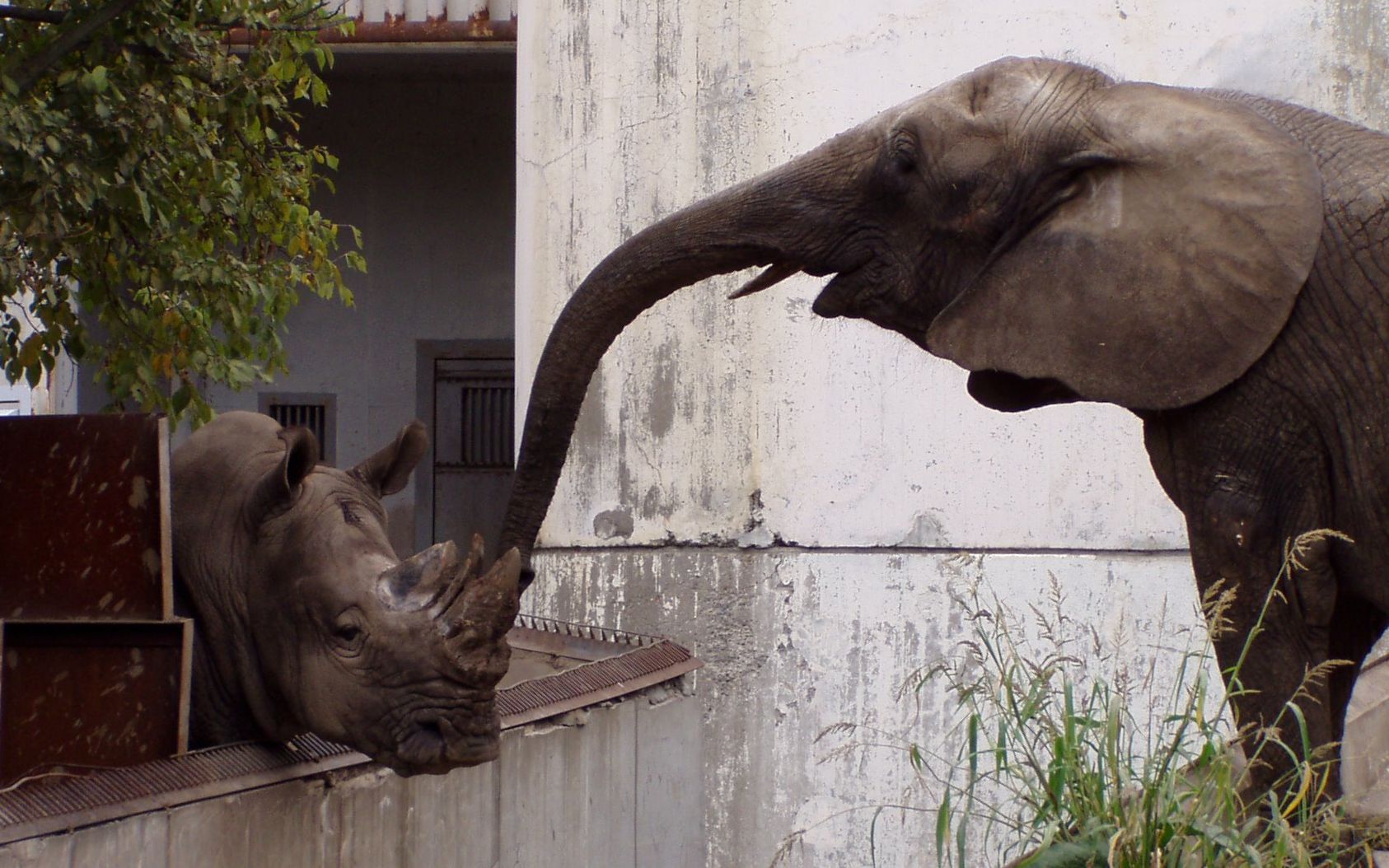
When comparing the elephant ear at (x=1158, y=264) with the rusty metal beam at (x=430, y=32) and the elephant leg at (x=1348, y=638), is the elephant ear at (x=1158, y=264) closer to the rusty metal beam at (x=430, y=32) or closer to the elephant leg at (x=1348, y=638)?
the elephant leg at (x=1348, y=638)

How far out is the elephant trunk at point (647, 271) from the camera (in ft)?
13.3

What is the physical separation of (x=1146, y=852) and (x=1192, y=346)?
115 centimetres

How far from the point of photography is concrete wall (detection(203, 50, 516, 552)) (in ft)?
36.2

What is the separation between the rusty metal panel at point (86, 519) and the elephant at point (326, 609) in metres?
0.23

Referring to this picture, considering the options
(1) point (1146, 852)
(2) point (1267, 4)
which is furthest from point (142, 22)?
(2) point (1267, 4)

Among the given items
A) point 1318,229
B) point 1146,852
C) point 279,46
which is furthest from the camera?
point 279,46

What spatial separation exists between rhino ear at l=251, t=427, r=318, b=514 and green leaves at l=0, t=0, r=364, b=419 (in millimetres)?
1401

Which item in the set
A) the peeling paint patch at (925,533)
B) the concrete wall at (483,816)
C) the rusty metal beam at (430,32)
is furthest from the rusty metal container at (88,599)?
the rusty metal beam at (430,32)

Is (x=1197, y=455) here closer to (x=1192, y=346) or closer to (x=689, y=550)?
(x=1192, y=346)

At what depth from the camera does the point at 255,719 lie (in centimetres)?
409

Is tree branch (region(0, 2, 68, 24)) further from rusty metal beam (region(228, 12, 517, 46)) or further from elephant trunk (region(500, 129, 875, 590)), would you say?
rusty metal beam (region(228, 12, 517, 46))

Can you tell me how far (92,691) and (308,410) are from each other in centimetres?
750

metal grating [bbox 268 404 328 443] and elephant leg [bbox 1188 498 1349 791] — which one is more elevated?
metal grating [bbox 268 404 328 443]

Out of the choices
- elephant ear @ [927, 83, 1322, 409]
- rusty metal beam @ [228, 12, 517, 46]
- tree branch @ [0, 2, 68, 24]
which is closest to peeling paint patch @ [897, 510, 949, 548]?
elephant ear @ [927, 83, 1322, 409]
